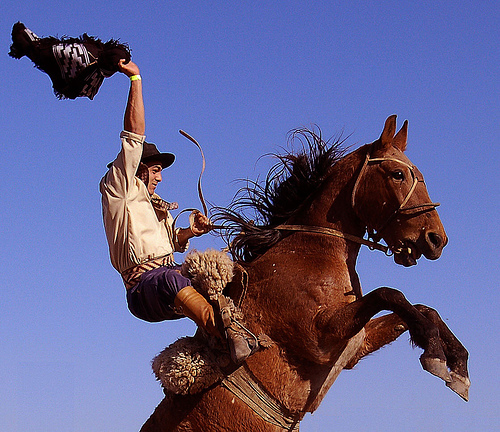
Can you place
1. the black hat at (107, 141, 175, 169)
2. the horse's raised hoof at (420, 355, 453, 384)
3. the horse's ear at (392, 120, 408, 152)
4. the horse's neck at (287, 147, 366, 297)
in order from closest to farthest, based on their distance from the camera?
1. the horse's raised hoof at (420, 355, 453, 384)
2. the horse's neck at (287, 147, 366, 297)
3. the horse's ear at (392, 120, 408, 152)
4. the black hat at (107, 141, 175, 169)

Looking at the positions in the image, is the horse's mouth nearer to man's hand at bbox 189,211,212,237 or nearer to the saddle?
the saddle

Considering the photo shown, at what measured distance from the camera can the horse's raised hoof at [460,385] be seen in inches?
249

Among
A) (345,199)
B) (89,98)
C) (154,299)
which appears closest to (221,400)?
(154,299)

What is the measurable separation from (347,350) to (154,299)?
1.55 meters

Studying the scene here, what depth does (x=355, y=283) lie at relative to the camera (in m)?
7.12

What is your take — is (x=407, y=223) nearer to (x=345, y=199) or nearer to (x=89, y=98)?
(x=345, y=199)

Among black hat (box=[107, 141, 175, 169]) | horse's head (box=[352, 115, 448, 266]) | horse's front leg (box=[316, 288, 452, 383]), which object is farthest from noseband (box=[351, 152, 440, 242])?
black hat (box=[107, 141, 175, 169])

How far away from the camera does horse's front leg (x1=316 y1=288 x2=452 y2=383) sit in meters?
6.25

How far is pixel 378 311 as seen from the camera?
6.54 m

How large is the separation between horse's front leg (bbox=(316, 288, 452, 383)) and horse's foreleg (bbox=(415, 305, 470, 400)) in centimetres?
13

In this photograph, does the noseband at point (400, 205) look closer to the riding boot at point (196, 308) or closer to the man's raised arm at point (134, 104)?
the riding boot at point (196, 308)

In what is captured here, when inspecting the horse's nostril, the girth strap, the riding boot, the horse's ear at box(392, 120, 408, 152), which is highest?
the horse's ear at box(392, 120, 408, 152)

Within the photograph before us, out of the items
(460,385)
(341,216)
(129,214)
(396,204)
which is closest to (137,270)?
(129,214)

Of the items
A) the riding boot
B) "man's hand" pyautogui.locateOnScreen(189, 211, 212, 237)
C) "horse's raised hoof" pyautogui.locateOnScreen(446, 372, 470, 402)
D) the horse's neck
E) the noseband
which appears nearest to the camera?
"horse's raised hoof" pyautogui.locateOnScreen(446, 372, 470, 402)
